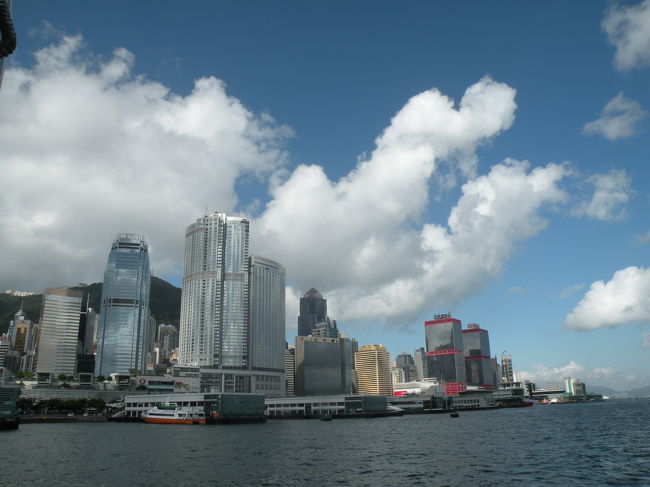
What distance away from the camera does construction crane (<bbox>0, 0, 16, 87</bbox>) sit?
1732 inches

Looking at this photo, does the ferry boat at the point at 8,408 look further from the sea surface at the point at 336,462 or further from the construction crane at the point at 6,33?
the construction crane at the point at 6,33

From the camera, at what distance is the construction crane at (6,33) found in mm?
44000

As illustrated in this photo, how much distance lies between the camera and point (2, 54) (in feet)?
155

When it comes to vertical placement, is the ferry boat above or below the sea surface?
above

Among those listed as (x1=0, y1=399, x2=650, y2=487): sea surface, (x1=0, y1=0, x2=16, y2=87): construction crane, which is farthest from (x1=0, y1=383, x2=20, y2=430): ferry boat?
(x1=0, y1=0, x2=16, y2=87): construction crane

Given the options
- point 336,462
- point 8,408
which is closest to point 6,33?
point 336,462

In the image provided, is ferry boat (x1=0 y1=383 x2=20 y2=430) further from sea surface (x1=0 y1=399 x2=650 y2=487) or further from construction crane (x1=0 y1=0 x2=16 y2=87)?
construction crane (x1=0 y1=0 x2=16 y2=87)

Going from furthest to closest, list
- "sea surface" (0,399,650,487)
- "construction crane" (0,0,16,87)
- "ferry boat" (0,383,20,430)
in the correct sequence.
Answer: "ferry boat" (0,383,20,430)
"sea surface" (0,399,650,487)
"construction crane" (0,0,16,87)

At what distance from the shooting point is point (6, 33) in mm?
45719

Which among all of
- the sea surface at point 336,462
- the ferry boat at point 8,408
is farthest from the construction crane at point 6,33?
the ferry boat at point 8,408

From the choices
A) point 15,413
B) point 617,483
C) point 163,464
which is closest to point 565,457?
point 617,483

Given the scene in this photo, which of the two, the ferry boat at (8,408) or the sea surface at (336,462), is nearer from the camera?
the sea surface at (336,462)

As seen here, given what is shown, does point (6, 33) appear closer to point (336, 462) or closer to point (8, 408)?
point (336, 462)

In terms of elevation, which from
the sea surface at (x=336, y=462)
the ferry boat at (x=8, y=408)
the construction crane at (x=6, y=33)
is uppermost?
the construction crane at (x=6, y=33)
